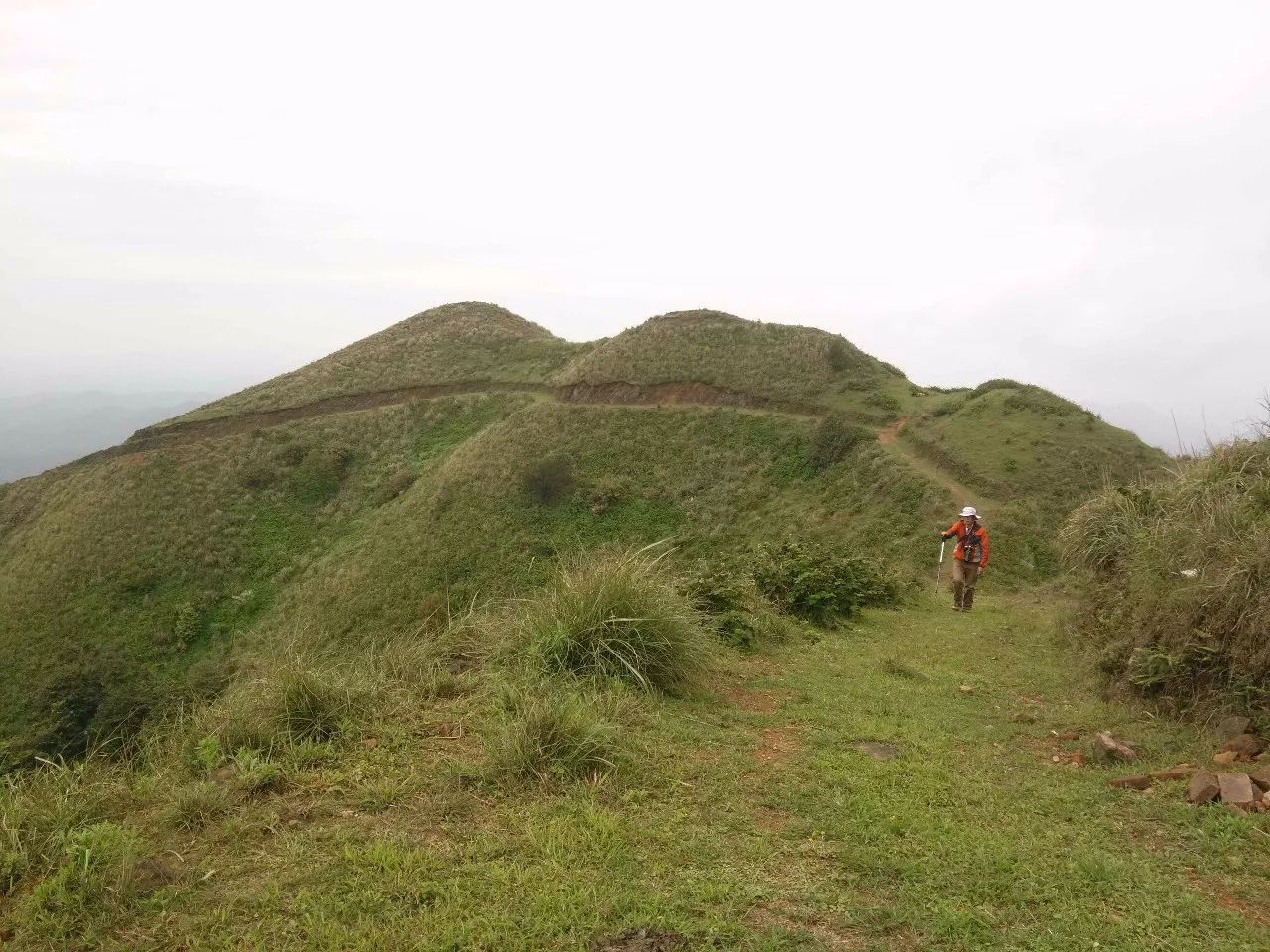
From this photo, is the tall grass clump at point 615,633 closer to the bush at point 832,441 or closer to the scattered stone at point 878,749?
the scattered stone at point 878,749

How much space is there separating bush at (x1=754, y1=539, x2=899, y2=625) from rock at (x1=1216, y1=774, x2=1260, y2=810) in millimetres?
5866

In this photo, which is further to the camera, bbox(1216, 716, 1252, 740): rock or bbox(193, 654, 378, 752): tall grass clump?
bbox(1216, 716, 1252, 740): rock

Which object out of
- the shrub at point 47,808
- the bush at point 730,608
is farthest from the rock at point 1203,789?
the shrub at point 47,808

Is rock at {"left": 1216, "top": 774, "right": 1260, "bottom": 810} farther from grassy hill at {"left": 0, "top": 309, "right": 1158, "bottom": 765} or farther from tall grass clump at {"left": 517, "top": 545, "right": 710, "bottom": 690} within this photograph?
grassy hill at {"left": 0, "top": 309, "right": 1158, "bottom": 765}

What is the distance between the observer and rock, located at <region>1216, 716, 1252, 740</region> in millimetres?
4926

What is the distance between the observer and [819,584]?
1045cm

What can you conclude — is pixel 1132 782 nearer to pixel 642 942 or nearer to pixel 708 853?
pixel 708 853

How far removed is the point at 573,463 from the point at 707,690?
90.6 ft

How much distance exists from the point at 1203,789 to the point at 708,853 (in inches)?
106

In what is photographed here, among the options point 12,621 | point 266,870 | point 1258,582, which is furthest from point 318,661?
point 12,621

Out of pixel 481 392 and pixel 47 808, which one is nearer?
pixel 47 808

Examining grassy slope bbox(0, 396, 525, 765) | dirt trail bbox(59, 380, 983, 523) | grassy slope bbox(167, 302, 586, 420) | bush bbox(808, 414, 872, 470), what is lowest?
grassy slope bbox(0, 396, 525, 765)

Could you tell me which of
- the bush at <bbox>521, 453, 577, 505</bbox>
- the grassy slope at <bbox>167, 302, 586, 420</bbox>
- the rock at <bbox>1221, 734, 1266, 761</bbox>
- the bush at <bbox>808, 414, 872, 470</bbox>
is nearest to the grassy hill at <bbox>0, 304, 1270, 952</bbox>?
the rock at <bbox>1221, 734, 1266, 761</bbox>

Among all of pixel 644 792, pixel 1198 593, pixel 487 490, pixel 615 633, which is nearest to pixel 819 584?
pixel 1198 593
